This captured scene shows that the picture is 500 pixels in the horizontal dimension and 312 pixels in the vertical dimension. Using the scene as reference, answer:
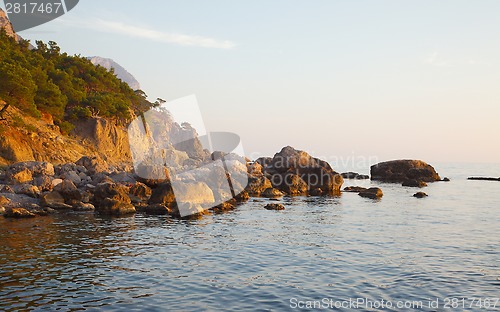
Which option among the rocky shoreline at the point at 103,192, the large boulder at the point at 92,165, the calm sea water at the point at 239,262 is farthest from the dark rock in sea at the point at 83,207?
the large boulder at the point at 92,165

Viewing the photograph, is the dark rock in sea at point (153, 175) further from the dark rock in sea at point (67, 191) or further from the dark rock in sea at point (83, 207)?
the dark rock in sea at point (83, 207)

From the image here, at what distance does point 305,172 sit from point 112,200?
36248 millimetres

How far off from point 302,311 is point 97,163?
133ft

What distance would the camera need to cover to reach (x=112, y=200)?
33.9 m

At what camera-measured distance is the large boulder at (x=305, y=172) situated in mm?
60656

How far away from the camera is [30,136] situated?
54.0m

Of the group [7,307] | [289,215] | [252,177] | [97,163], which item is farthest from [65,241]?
[252,177]

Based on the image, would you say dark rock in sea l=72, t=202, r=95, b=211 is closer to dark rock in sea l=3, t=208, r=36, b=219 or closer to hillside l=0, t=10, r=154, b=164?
dark rock in sea l=3, t=208, r=36, b=219

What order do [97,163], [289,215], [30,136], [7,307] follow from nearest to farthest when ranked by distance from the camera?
[7,307] → [289,215] → [97,163] → [30,136]

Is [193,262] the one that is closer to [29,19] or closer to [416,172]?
[416,172]

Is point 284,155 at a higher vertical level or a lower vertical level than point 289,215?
higher

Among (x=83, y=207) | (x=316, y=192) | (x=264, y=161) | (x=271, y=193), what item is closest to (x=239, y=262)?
(x=83, y=207)

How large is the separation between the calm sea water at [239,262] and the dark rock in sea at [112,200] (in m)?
2.14

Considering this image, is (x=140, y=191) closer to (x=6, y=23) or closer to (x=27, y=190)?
(x=27, y=190)
